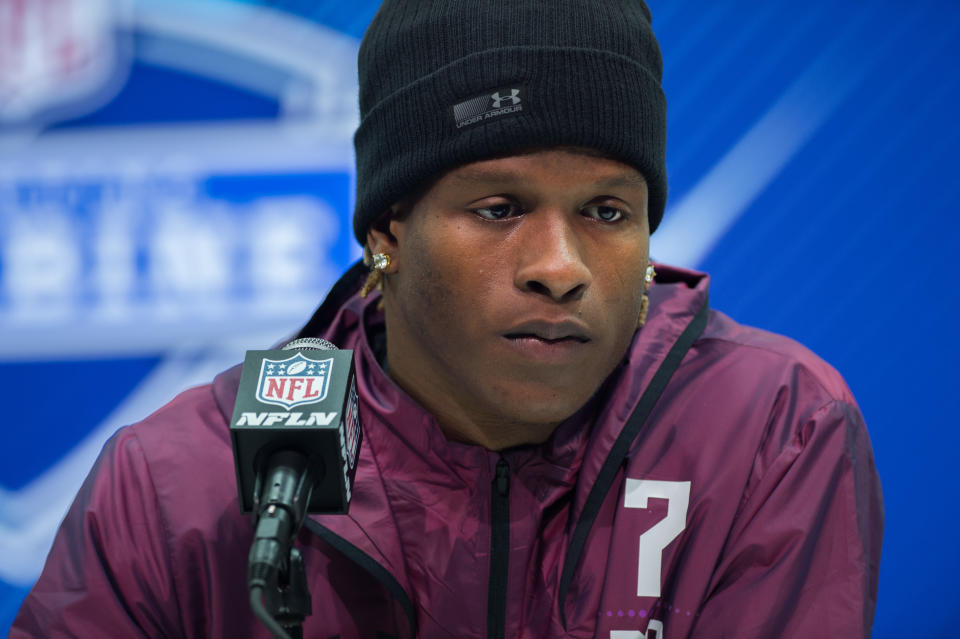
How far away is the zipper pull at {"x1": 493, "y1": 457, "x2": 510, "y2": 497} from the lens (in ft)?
4.16

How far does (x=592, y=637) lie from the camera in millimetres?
1228

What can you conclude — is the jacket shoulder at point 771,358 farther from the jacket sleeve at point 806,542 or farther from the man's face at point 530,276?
the man's face at point 530,276

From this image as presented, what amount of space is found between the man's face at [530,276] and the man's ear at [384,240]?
68 millimetres

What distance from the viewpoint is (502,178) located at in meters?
1.17

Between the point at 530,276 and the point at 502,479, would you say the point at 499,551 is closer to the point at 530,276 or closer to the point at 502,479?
the point at 502,479

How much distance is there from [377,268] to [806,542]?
0.66 meters

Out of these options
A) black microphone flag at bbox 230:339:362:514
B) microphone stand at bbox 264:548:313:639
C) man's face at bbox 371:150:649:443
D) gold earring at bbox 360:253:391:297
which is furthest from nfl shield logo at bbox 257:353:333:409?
gold earring at bbox 360:253:391:297

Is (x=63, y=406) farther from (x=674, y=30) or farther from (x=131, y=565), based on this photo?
(x=674, y=30)

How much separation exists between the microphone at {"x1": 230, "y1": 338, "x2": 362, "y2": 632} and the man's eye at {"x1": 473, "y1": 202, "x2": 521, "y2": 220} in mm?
339

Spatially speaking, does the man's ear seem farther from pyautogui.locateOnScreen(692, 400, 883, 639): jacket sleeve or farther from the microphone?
pyautogui.locateOnScreen(692, 400, 883, 639): jacket sleeve

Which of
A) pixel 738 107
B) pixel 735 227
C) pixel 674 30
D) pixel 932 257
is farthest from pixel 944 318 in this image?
pixel 674 30

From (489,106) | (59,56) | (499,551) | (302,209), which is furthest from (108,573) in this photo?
(59,56)

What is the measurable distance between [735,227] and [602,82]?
0.89 m

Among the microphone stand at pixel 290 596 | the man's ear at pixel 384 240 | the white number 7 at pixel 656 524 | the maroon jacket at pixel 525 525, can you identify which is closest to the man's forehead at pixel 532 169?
the man's ear at pixel 384 240
